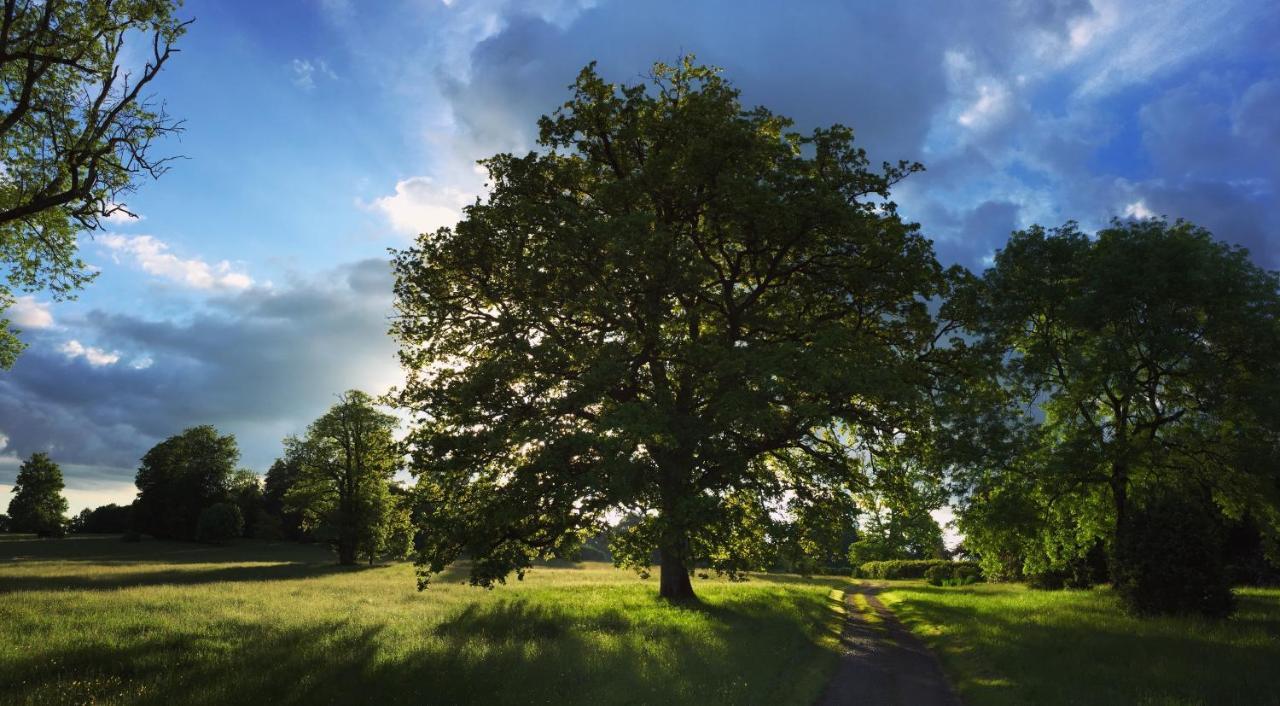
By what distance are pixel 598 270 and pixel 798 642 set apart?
13196 mm

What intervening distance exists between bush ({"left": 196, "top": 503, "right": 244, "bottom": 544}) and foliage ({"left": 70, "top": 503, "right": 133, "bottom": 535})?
93.8 feet

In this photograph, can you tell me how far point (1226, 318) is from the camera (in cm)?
2577

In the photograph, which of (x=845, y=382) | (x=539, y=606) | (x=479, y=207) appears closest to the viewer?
(x=845, y=382)

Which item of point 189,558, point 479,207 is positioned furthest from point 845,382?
point 189,558

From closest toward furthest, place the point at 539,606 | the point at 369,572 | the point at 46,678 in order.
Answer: the point at 46,678 < the point at 539,606 < the point at 369,572

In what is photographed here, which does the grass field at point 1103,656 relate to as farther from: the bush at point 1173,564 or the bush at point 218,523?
the bush at point 218,523

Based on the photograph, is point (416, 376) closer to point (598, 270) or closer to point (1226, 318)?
point (598, 270)

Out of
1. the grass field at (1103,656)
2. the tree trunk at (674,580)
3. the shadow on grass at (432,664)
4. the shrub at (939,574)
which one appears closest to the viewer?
the shadow on grass at (432,664)

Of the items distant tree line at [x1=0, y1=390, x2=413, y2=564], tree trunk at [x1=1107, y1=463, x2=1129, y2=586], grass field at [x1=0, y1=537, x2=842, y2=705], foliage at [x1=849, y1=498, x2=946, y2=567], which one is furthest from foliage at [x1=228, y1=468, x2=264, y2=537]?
tree trunk at [x1=1107, y1=463, x2=1129, y2=586]

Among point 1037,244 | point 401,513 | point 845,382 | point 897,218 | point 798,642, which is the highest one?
point 1037,244

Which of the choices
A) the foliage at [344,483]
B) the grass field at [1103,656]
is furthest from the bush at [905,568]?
the foliage at [344,483]

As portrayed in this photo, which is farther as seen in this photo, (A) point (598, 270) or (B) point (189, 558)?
(B) point (189, 558)

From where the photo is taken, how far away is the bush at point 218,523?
260 feet

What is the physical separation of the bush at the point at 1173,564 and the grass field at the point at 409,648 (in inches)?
445
